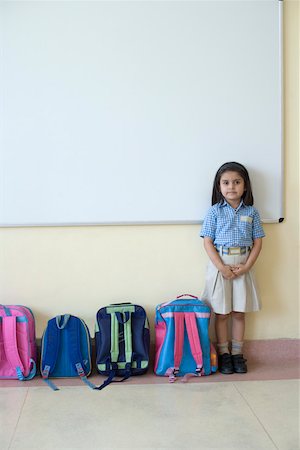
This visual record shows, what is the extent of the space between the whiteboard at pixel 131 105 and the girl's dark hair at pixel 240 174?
0.19 ft

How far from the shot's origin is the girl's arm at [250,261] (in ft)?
9.98

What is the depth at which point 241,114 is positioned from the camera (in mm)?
3125

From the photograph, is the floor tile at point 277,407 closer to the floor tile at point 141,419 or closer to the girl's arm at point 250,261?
the floor tile at point 141,419

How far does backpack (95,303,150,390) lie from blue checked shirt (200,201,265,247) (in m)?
0.60

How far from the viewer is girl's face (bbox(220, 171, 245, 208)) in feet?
9.95

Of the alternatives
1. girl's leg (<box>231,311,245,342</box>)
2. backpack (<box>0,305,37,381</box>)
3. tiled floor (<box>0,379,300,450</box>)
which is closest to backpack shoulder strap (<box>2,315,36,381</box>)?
backpack (<box>0,305,37,381</box>)

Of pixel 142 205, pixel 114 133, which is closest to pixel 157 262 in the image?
pixel 142 205

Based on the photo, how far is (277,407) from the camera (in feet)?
8.51

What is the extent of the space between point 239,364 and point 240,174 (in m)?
1.03

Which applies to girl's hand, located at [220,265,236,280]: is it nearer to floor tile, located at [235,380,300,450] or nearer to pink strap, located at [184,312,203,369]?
pink strap, located at [184,312,203,369]

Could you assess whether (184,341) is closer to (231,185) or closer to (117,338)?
(117,338)

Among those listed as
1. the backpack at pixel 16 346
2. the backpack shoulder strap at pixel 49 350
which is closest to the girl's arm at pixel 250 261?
the backpack shoulder strap at pixel 49 350

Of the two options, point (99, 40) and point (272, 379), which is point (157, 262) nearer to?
point (272, 379)

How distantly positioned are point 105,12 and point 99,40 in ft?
0.50
